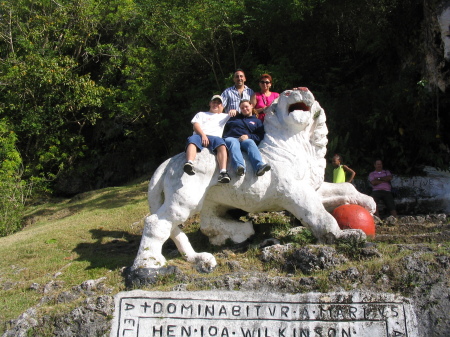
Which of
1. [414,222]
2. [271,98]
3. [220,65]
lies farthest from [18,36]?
[414,222]

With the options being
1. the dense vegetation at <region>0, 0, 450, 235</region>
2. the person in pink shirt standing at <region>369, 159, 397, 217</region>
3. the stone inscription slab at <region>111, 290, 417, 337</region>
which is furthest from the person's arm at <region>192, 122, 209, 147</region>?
the dense vegetation at <region>0, 0, 450, 235</region>

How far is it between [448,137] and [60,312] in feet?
23.5

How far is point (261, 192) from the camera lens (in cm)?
557

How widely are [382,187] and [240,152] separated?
315 cm

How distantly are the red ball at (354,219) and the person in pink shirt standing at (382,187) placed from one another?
188 centimetres

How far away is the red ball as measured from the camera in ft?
18.5

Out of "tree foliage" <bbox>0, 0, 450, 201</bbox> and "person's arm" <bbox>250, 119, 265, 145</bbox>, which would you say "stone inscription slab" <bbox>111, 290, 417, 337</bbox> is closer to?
"person's arm" <bbox>250, 119, 265, 145</bbox>

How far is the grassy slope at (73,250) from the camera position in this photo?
552 cm

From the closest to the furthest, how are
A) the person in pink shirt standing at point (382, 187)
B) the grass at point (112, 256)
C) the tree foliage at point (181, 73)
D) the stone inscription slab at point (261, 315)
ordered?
the stone inscription slab at point (261, 315), the grass at point (112, 256), the person in pink shirt standing at point (382, 187), the tree foliage at point (181, 73)

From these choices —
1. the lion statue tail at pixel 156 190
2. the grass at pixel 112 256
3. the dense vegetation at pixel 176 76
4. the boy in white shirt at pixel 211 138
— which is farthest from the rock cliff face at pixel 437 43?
the lion statue tail at pixel 156 190

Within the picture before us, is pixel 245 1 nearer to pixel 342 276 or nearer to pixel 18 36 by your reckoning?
pixel 18 36

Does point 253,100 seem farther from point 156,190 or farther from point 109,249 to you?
point 109,249

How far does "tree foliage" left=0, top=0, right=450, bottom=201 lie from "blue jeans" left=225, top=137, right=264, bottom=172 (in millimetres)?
4048

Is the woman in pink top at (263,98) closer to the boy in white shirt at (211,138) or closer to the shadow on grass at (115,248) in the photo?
the boy in white shirt at (211,138)
